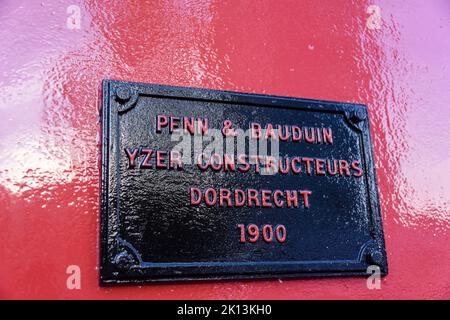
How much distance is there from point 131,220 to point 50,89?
49 centimetres

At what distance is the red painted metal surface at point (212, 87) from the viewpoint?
1.42 metres

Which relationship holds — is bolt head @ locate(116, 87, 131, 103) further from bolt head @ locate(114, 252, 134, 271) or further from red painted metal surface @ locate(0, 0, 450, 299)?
bolt head @ locate(114, 252, 134, 271)

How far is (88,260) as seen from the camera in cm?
141

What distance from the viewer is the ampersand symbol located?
5.38 ft

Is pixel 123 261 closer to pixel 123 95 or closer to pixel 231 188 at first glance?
pixel 231 188

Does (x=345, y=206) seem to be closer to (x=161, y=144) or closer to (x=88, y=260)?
(x=161, y=144)

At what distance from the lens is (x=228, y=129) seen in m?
1.65

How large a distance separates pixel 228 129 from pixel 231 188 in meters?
0.20

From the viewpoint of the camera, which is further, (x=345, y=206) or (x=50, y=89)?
(x=345, y=206)

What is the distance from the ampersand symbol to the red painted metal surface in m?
0.15

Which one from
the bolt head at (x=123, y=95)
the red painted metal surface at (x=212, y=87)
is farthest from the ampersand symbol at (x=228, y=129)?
the bolt head at (x=123, y=95)

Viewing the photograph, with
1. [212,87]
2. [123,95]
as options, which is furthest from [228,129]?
[123,95]

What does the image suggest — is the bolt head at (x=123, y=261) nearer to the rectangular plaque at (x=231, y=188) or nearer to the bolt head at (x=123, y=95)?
the rectangular plaque at (x=231, y=188)
